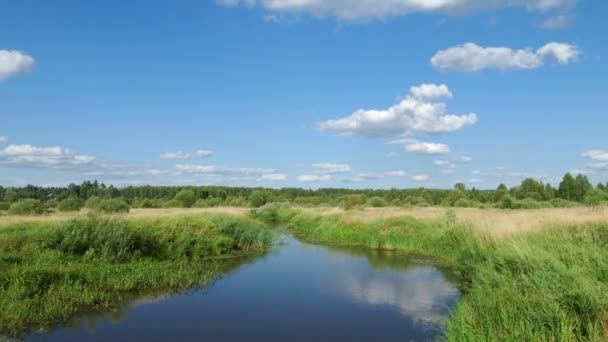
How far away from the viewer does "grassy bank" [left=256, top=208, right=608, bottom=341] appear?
281 inches

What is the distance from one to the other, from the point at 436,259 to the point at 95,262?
14831 mm

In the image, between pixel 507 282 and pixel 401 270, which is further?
pixel 401 270

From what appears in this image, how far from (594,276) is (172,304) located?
10568 millimetres

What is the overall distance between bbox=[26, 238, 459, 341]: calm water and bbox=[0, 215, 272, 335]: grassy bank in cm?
84

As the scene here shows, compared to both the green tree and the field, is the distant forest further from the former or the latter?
the field

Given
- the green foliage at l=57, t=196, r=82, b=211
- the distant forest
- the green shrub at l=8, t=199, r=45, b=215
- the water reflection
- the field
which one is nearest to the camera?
the field

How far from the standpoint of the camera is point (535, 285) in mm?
9016

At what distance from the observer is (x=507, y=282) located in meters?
9.85

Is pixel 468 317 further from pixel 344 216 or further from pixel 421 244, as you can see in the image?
pixel 344 216

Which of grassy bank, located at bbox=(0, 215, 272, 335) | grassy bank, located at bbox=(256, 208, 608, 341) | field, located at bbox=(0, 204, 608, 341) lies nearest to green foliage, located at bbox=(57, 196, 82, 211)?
field, located at bbox=(0, 204, 608, 341)

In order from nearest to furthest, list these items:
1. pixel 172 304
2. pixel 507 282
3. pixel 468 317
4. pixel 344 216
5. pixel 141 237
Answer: pixel 468 317 → pixel 507 282 → pixel 172 304 → pixel 141 237 → pixel 344 216

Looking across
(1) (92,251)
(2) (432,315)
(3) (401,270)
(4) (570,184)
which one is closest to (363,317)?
(2) (432,315)

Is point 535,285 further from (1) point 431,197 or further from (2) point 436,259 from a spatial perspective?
(1) point 431,197

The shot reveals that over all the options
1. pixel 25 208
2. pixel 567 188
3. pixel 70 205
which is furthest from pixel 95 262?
pixel 567 188
